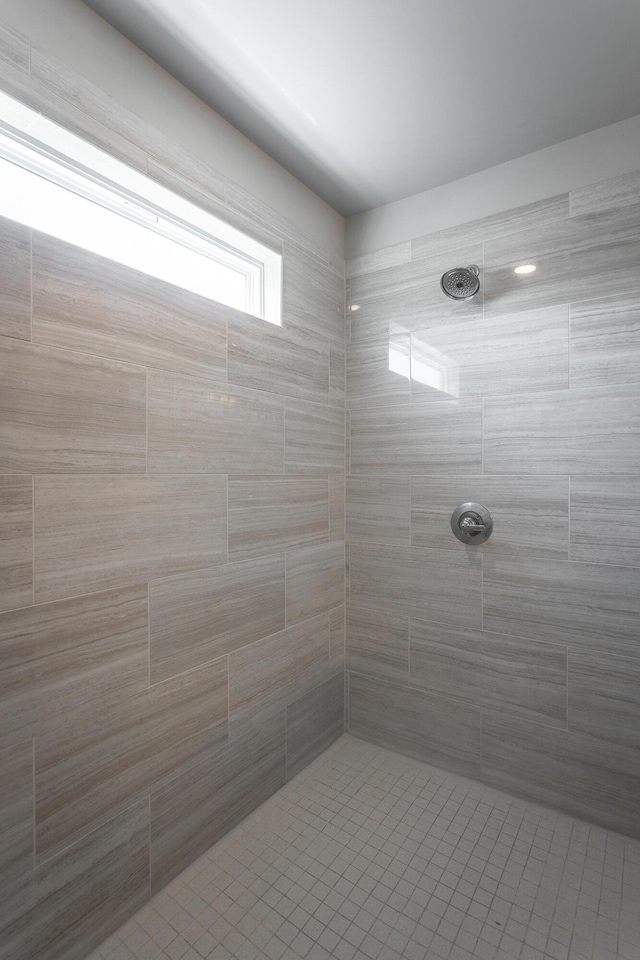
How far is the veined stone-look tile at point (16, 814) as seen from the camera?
42.6 inches

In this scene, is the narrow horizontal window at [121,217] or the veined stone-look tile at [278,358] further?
the veined stone-look tile at [278,358]

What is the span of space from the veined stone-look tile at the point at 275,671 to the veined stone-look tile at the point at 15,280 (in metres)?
1.13

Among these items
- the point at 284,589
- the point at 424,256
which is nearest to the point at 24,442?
the point at 284,589

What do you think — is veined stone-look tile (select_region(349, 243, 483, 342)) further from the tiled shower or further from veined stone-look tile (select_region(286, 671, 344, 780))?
veined stone-look tile (select_region(286, 671, 344, 780))

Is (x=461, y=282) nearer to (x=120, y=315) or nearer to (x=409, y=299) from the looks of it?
(x=409, y=299)

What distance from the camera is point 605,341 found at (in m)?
1.67

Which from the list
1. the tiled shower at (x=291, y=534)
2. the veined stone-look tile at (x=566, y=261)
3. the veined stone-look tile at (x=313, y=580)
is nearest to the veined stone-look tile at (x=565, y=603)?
the tiled shower at (x=291, y=534)

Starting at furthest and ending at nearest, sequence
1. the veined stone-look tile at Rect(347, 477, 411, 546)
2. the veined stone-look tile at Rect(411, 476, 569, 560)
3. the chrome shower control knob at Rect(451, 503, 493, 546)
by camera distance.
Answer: the veined stone-look tile at Rect(347, 477, 411, 546) → the chrome shower control knob at Rect(451, 503, 493, 546) → the veined stone-look tile at Rect(411, 476, 569, 560)

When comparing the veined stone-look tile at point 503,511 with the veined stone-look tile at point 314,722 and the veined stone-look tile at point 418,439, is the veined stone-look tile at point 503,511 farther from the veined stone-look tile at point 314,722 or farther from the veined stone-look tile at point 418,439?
the veined stone-look tile at point 314,722

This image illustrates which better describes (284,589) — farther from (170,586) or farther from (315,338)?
(315,338)

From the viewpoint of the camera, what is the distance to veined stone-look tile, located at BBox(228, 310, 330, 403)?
168 centimetres

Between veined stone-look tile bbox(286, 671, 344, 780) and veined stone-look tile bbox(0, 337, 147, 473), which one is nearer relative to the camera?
veined stone-look tile bbox(0, 337, 147, 473)

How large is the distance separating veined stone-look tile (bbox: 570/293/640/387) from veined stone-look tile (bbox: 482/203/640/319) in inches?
1.8

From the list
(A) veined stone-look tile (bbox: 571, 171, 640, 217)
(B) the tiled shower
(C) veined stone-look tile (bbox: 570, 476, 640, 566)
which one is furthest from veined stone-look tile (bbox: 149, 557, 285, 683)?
(A) veined stone-look tile (bbox: 571, 171, 640, 217)
